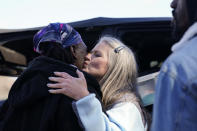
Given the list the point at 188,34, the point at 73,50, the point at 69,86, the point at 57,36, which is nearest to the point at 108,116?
the point at 69,86

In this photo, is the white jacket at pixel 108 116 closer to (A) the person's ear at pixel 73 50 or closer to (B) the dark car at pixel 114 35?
(A) the person's ear at pixel 73 50

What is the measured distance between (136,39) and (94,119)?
1.93 meters

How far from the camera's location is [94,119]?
1.85 m

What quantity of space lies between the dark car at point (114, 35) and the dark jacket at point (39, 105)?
4.79 ft

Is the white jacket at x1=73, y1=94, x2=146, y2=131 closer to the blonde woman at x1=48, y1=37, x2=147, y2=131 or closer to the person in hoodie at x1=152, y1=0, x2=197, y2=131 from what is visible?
the blonde woman at x1=48, y1=37, x2=147, y2=131

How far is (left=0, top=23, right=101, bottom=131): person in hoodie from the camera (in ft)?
5.82

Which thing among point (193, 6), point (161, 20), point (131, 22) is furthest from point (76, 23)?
point (193, 6)

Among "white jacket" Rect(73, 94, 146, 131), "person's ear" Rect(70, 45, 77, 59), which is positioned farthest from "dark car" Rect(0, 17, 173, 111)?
"person's ear" Rect(70, 45, 77, 59)

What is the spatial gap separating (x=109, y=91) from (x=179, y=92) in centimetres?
146

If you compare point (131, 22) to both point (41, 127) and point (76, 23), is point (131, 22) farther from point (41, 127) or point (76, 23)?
point (41, 127)

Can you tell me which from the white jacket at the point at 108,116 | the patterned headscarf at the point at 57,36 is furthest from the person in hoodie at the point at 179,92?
the patterned headscarf at the point at 57,36

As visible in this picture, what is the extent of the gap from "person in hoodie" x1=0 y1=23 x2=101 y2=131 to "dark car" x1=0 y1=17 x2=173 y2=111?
1.31 metres

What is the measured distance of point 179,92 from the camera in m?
0.99

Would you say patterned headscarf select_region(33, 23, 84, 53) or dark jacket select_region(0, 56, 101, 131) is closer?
dark jacket select_region(0, 56, 101, 131)
